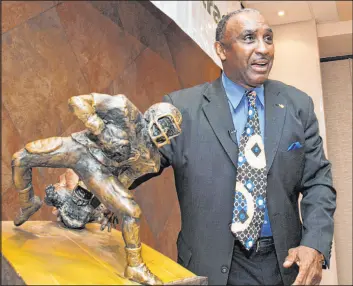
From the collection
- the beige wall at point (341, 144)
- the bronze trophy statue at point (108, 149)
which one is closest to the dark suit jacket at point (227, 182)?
the bronze trophy statue at point (108, 149)

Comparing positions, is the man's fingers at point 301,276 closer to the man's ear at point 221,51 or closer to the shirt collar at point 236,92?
the shirt collar at point 236,92

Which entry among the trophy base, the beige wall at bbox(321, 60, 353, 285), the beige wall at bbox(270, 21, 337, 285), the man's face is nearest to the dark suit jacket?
the man's face

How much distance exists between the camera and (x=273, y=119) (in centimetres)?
130

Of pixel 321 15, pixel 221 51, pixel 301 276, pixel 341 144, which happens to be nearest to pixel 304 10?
pixel 321 15

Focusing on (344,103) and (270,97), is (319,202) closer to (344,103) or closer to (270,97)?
(270,97)

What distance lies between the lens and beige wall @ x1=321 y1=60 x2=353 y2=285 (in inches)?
200

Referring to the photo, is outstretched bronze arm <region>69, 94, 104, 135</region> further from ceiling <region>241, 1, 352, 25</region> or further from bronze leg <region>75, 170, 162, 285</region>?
ceiling <region>241, 1, 352, 25</region>

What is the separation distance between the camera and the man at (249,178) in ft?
3.90

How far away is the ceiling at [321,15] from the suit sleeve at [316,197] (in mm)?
3100

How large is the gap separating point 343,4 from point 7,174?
3.77 meters

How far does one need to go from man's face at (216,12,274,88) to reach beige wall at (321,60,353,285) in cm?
424

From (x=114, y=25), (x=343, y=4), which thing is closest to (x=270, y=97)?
(x=114, y=25)

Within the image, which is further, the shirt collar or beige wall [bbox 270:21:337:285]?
beige wall [bbox 270:21:337:285]

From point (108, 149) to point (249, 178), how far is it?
56 cm
